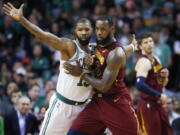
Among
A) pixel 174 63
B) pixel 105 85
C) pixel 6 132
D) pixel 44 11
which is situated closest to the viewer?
pixel 105 85

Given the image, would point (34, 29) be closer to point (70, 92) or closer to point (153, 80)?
point (70, 92)

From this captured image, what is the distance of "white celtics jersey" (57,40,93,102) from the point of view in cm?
846

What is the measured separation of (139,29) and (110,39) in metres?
6.37

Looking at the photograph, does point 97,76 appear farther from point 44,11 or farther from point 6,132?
point 44,11

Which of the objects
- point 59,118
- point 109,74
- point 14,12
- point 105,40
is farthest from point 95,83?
point 14,12

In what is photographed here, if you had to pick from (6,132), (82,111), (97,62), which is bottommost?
(6,132)

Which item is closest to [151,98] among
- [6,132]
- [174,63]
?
[6,132]

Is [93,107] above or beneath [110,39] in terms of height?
beneath

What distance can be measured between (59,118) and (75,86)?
50 centimetres

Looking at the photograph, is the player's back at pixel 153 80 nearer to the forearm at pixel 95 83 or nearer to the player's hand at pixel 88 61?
the player's hand at pixel 88 61

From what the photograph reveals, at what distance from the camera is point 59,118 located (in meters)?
8.55

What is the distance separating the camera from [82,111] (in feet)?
28.2

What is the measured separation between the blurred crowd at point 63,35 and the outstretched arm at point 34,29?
405cm

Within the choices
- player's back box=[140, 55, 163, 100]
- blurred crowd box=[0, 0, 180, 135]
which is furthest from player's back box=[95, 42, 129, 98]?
blurred crowd box=[0, 0, 180, 135]
